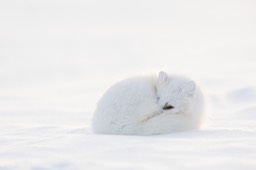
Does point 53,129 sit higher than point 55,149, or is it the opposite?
point 53,129

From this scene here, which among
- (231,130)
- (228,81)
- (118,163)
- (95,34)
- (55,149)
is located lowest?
(118,163)

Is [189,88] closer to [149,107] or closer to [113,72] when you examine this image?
[149,107]

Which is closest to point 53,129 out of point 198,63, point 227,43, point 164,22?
point 198,63

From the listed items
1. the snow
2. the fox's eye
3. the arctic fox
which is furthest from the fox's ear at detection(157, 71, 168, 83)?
the snow

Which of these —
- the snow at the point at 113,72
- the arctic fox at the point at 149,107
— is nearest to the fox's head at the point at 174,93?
the arctic fox at the point at 149,107

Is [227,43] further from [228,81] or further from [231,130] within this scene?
[231,130]

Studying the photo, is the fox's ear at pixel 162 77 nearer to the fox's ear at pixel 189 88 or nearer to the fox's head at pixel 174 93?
the fox's head at pixel 174 93

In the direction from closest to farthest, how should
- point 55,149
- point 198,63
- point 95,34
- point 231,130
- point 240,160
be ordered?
point 240,160, point 55,149, point 231,130, point 198,63, point 95,34

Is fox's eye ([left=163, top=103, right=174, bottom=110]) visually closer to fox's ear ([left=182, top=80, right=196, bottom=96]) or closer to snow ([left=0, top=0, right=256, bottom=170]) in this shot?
fox's ear ([left=182, top=80, right=196, bottom=96])
